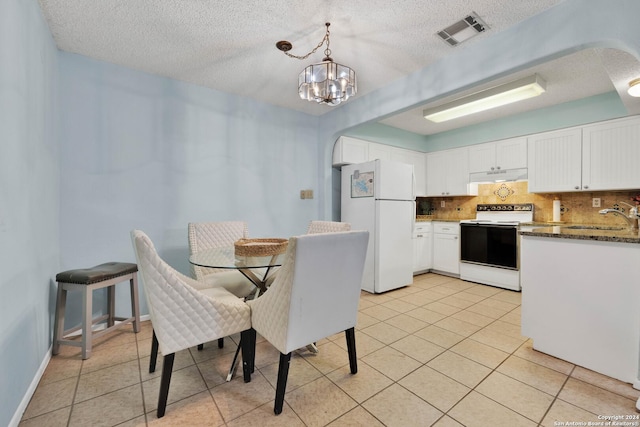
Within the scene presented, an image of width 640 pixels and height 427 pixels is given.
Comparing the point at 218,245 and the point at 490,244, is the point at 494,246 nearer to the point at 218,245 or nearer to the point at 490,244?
the point at 490,244

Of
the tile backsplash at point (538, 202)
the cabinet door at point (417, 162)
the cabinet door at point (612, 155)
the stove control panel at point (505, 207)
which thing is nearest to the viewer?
the cabinet door at point (612, 155)

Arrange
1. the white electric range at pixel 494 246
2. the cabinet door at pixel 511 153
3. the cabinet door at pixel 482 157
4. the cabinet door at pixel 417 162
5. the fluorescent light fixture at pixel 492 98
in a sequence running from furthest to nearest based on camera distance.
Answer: the cabinet door at pixel 417 162 → the cabinet door at pixel 482 157 → the cabinet door at pixel 511 153 → the white electric range at pixel 494 246 → the fluorescent light fixture at pixel 492 98

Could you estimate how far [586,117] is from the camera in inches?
130

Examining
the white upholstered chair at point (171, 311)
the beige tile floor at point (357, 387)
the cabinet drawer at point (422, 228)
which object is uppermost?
the cabinet drawer at point (422, 228)

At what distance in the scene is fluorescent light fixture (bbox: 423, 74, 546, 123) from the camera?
2.75 metres

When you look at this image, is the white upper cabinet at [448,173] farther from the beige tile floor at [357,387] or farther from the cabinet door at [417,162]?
the beige tile floor at [357,387]

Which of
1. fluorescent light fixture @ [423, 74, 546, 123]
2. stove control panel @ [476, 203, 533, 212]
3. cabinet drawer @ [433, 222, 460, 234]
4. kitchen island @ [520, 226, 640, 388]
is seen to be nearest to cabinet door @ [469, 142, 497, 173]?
stove control panel @ [476, 203, 533, 212]

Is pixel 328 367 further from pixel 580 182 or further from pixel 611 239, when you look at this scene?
pixel 580 182

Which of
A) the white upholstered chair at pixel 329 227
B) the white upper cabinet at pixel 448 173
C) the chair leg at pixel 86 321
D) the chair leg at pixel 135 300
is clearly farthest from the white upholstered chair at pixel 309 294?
the white upper cabinet at pixel 448 173

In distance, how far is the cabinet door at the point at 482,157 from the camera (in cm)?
411

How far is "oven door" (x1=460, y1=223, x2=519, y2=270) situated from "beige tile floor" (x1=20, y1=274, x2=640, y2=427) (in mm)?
1480

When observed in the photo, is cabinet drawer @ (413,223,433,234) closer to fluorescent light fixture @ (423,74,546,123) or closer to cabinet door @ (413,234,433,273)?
cabinet door @ (413,234,433,273)

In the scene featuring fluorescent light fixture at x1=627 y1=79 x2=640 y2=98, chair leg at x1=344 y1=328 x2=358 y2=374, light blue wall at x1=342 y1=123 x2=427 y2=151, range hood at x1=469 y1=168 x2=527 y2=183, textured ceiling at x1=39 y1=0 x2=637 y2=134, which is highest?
textured ceiling at x1=39 y1=0 x2=637 y2=134

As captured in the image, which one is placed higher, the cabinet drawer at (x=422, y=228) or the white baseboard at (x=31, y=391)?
the cabinet drawer at (x=422, y=228)
